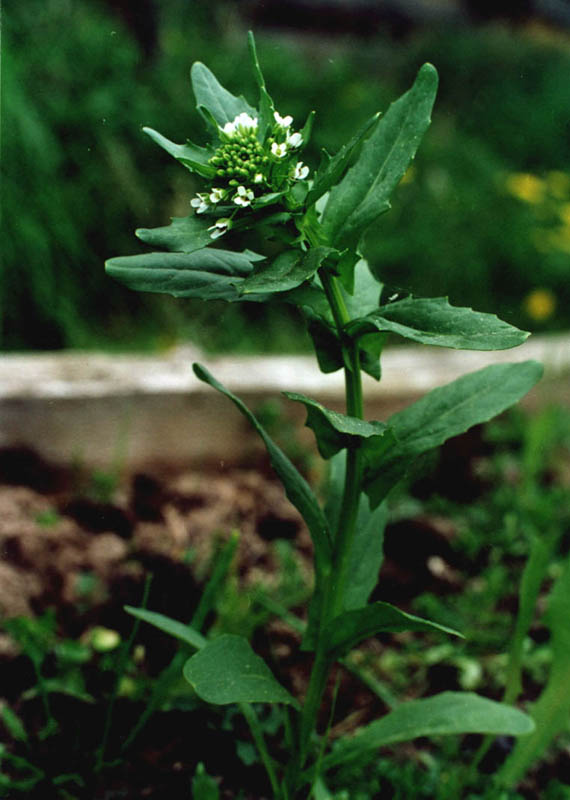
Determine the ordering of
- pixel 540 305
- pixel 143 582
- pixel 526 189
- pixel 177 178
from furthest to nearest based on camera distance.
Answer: pixel 526 189 → pixel 540 305 → pixel 177 178 → pixel 143 582

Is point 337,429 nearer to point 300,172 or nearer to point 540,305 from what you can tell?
point 300,172

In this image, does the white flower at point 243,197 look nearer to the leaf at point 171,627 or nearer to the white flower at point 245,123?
the white flower at point 245,123

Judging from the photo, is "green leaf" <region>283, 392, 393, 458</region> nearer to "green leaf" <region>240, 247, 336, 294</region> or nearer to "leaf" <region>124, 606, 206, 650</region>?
"green leaf" <region>240, 247, 336, 294</region>

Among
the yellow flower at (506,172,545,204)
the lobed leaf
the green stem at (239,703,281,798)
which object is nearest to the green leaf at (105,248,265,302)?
the lobed leaf

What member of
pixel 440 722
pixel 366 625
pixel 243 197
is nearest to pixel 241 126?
pixel 243 197

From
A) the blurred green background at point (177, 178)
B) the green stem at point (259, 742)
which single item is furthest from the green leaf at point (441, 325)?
the blurred green background at point (177, 178)

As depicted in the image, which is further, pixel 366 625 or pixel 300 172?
pixel 366 625

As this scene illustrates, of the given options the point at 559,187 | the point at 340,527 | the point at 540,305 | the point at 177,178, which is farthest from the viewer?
the point at 559,187
